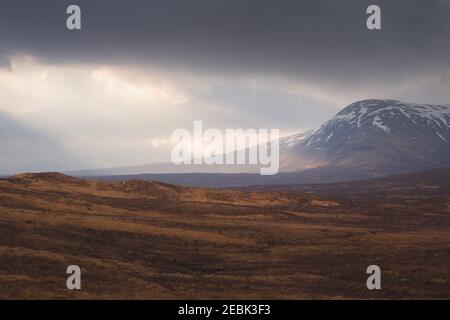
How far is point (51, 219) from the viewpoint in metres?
38.7

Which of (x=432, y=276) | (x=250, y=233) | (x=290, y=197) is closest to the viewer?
(x=432, y=276)

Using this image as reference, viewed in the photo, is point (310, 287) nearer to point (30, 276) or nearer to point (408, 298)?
point (408, 298)

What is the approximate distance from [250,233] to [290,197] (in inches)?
1115

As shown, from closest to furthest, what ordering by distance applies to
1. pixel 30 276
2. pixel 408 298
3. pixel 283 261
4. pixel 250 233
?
pixel 408 298
pixel 30 276
pixel 283 261
pixel 250 233

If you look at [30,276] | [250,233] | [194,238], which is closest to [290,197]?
[250,233]

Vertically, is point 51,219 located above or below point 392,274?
above

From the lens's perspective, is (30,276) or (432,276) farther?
(432,276)

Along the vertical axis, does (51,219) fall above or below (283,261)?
above

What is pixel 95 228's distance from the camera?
37.2 meters

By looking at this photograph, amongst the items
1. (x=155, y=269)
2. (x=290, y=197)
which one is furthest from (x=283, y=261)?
(x=290, y=197)

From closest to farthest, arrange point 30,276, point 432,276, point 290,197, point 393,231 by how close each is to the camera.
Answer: point 30,276 < point 432,276 < point 393,231 < point 290,197
